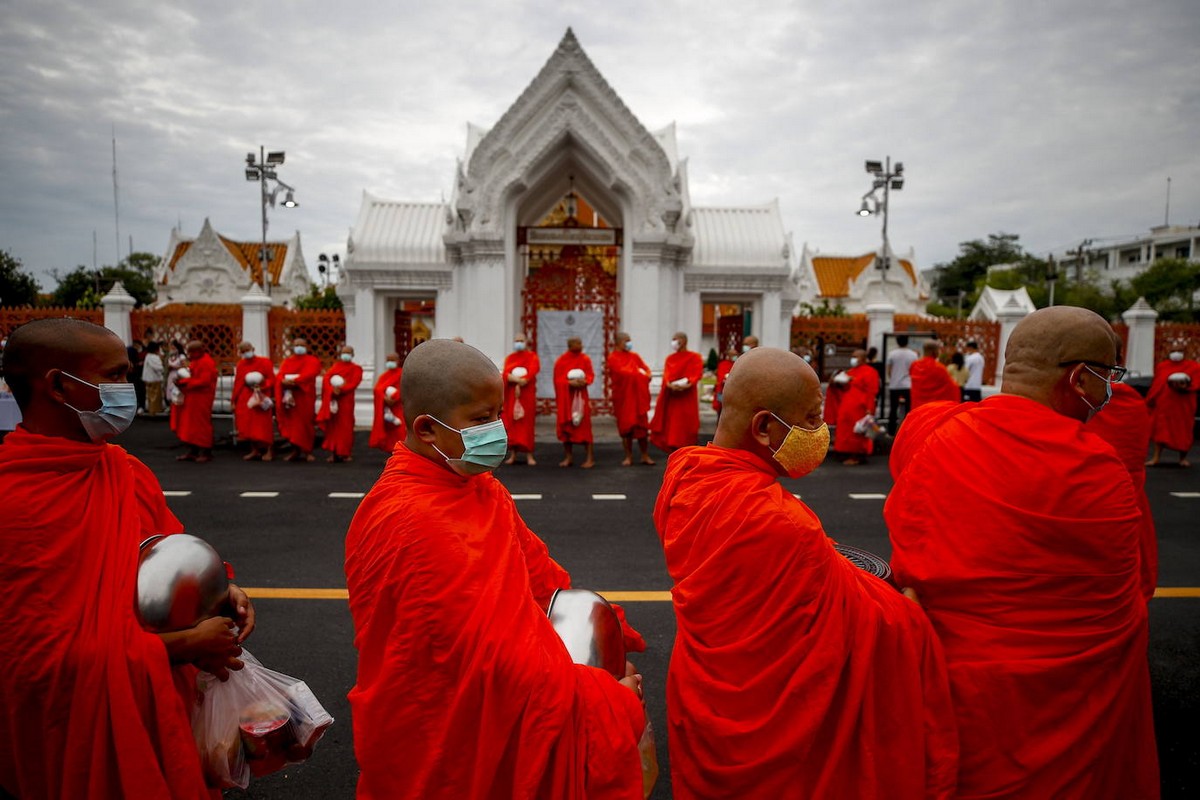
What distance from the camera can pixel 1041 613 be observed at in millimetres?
2027

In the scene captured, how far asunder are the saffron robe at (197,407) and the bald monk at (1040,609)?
10133 mm

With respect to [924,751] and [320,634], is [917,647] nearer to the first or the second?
[924,751]

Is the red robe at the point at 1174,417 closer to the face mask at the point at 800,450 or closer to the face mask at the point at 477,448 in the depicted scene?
the face mask at the point at 800,450

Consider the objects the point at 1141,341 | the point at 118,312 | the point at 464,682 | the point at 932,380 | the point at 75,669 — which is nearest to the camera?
the point at 464,682

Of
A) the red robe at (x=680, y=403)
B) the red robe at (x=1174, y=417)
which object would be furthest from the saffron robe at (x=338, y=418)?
the red robe at (x=1174, y=417)

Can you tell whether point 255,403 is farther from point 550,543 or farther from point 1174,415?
point 1174,415

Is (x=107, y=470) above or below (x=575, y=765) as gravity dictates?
above

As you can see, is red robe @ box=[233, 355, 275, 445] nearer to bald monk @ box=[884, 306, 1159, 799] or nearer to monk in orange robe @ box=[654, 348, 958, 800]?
monk in orange robe @ box=[654, 348, 958, 800]

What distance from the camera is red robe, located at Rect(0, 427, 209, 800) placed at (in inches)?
71.2

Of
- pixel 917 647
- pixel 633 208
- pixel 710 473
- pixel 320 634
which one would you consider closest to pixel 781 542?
pixel 710 473

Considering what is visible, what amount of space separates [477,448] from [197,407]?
9574 millimetres

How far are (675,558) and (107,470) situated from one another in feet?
5.49

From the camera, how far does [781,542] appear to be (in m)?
1.90

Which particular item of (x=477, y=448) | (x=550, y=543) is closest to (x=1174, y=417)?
(x=550, y=543)
